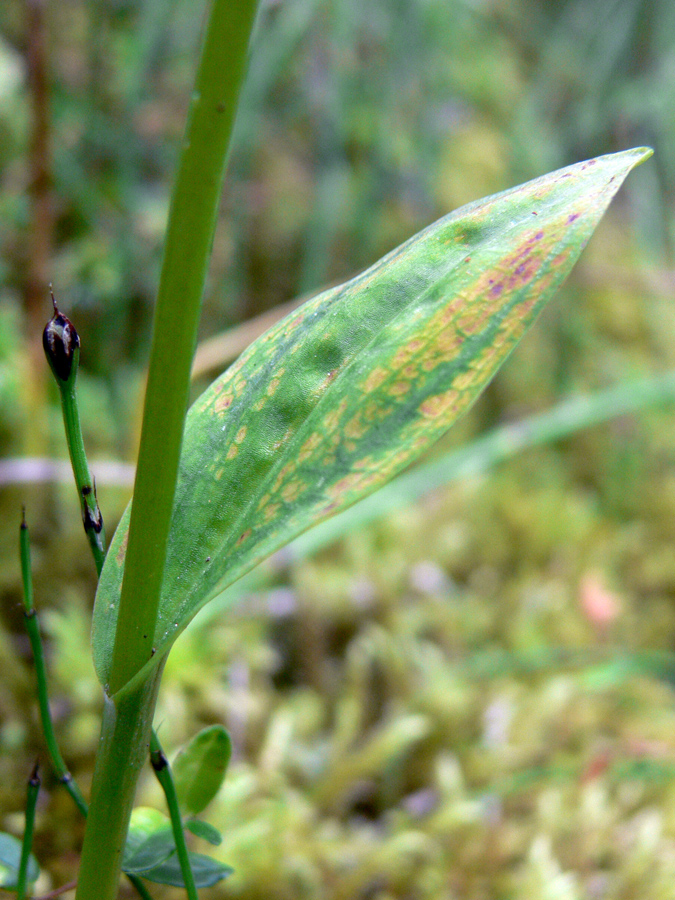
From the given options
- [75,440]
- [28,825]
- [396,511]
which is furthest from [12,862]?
[396,511]

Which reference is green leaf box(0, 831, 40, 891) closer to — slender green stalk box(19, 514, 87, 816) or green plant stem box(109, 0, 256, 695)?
slender green stalk box(19, 514, 87, 816)

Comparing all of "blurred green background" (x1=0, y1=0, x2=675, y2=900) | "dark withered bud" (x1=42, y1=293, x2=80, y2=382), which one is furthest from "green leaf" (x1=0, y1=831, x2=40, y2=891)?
"dark withered bud" (x1=42, y1=293, x2=80, y2=382)

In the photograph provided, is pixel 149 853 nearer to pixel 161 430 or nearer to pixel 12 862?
pixel 12 862

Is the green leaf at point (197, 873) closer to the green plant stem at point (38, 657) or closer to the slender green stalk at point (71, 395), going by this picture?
the green plant stem at point (38, 657)

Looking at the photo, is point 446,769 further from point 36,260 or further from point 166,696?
point 36,260

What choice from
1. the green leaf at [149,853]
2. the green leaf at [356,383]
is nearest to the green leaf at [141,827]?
the green leaf at [149,853]
